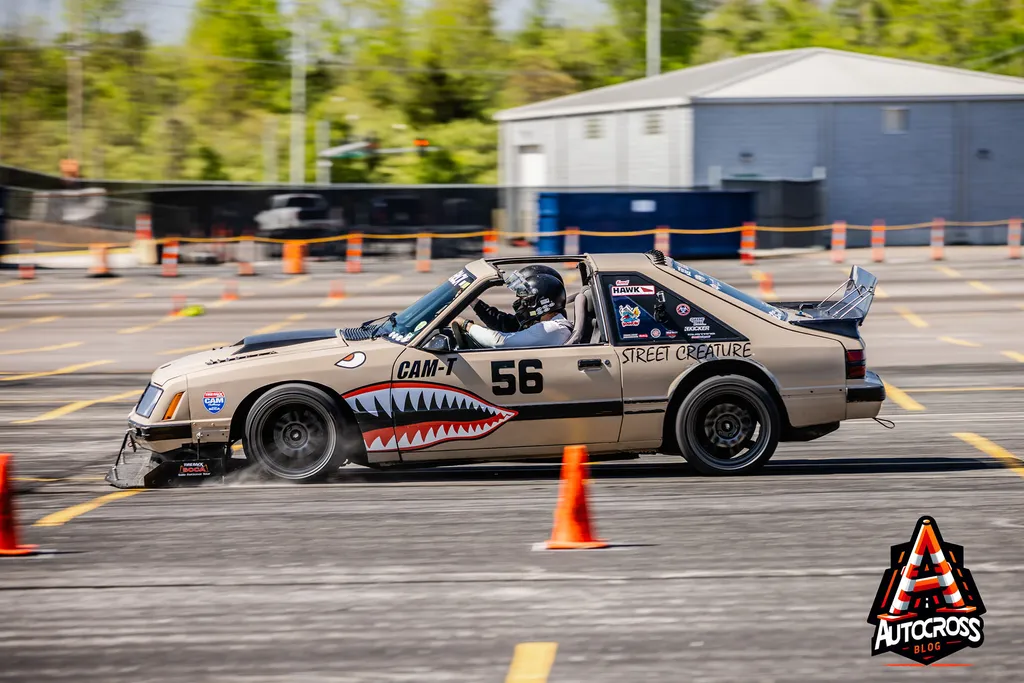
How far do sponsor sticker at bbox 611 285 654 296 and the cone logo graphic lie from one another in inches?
128

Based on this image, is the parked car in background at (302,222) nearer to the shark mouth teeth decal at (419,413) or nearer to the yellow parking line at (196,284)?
the yellow parking line at (196,284)

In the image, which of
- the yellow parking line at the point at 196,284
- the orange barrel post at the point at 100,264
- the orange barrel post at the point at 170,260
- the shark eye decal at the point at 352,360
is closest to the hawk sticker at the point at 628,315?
the shark eye decal at the point at 352,360

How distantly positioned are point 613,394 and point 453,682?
A: 3.59m

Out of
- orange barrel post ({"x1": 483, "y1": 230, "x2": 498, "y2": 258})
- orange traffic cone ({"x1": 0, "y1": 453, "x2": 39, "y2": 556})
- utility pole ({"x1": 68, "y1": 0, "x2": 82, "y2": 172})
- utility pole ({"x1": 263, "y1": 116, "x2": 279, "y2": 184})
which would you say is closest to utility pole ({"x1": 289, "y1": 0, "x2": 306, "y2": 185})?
utility pole ({"x1": 263, "y1": 116, "x2": 279, "y2": 184})

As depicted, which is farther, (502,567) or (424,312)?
(424,312)

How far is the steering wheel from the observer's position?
27.9 feet

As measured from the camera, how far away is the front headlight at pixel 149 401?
845cm

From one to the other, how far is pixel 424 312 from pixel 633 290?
1393mm

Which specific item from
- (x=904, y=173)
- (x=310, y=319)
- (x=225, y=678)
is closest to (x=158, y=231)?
(x=310, y=319)

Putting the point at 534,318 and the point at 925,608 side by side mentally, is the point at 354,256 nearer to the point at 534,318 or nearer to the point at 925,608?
the point at 534,318

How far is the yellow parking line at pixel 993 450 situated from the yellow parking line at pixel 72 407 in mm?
8056

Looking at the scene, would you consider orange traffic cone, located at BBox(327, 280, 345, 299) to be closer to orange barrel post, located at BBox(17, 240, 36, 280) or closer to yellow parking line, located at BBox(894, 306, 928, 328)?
orange barrel post, located at BBox(17, 240, 36, 280)

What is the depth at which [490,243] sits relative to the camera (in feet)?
102

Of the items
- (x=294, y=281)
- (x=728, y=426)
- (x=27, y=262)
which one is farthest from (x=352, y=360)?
(x=27, y=262)
